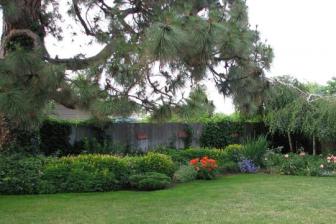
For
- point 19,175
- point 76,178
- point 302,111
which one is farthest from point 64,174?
point 302,111

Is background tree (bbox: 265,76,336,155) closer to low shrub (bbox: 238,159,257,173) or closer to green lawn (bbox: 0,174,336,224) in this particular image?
low shrub (bbox: 238,159,257,173)

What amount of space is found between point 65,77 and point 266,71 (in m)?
2.69

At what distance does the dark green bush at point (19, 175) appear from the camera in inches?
391

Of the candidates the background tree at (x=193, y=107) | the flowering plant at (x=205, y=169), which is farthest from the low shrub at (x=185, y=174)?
the background tree at (x=193, y=107)

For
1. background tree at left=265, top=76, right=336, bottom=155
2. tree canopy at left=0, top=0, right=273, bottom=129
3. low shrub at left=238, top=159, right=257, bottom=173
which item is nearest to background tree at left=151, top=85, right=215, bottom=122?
tree canopy at left=0, top=0, right=273, bottom=129

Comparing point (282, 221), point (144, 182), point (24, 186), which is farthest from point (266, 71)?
point (24, 186)

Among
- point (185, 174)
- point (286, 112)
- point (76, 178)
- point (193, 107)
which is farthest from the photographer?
point (286, 112)

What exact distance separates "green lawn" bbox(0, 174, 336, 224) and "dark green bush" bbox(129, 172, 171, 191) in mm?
315

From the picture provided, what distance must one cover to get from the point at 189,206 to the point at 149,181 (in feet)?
7.52

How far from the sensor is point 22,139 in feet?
37.1

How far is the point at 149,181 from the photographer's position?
10.6 meters

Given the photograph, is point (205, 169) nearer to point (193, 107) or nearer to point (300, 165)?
point (300, 165)

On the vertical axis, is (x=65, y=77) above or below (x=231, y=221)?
above

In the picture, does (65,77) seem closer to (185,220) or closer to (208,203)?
(185,220)
